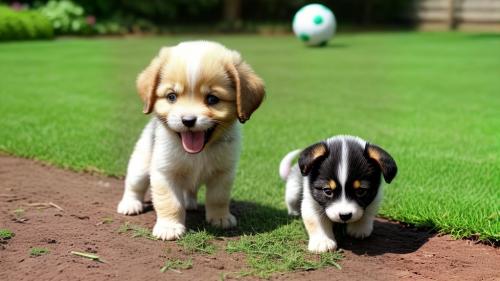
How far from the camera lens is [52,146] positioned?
288 inches

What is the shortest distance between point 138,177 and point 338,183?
1.70m

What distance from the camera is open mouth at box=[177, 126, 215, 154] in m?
4.44

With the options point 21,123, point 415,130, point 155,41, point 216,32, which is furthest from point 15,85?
point 216,32

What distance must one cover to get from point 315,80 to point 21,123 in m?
6.81

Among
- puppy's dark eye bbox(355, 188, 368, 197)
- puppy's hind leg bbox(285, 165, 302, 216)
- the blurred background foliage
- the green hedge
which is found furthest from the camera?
the blurred background foliage

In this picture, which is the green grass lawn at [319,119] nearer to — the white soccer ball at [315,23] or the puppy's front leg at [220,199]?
the puppy's front leg at [220,199]

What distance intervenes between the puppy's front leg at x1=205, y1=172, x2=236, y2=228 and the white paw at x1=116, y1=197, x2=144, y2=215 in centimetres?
61

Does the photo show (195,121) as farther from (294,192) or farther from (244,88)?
(294,192)

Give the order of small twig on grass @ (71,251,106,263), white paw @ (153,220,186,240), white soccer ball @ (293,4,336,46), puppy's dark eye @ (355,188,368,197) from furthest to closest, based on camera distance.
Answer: white soccer ball @ (293,4,336,46) < white paw @ (153,220,186,240) < puppy's dark eye @ (355,188,368,197) < small twig on grass @ (71,251,106,263)

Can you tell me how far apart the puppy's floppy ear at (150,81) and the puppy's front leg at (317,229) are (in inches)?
48.6

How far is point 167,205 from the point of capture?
465 centimetres

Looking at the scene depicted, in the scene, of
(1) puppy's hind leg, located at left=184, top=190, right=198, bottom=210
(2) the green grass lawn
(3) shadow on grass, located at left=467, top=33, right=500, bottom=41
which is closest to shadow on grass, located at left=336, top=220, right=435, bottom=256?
(2) the green grass lawn

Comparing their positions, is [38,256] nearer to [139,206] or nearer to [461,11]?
[139,206]

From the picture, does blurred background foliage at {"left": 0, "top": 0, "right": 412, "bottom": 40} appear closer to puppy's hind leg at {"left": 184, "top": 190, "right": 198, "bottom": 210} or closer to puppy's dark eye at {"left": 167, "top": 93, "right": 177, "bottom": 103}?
puppy's hind leg at {"left": 184, "top": 190, "right": 198, "bottom": 210}
